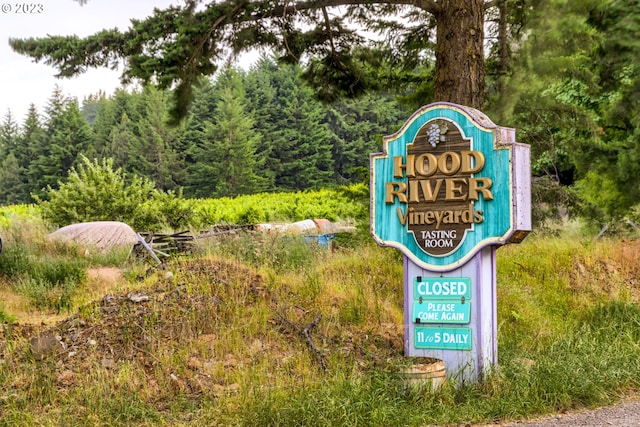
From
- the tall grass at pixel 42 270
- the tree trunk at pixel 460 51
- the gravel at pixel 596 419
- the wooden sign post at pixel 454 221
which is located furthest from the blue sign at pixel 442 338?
the tall grass at pixel 42 270

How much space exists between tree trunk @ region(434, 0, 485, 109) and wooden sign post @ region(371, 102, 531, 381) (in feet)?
6.74

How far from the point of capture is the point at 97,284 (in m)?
11.7

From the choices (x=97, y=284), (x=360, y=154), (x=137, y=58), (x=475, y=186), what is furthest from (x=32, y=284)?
(x=360, y=154)

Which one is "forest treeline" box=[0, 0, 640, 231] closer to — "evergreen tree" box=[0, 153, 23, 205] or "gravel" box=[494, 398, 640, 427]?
"evergreen tree" box=[0, 153, 23, 205]

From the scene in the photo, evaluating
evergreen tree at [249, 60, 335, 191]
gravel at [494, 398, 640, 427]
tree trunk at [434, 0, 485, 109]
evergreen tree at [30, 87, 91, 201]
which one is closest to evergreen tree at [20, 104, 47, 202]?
evergreen tree at [30, 87, 91, 201]

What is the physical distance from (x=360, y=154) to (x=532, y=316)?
47.6 metres

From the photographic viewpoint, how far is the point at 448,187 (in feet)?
22.8

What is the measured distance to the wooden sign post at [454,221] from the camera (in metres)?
6.66

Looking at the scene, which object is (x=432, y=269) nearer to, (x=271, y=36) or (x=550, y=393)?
(x=550, y=393)

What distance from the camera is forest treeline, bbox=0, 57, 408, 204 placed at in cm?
5350

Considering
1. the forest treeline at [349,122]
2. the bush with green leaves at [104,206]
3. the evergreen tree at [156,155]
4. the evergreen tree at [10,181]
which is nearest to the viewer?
the forest treeline at [349,122]

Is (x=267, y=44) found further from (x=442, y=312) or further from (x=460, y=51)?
(x=442, y=312)

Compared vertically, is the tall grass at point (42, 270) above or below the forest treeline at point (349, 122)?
below

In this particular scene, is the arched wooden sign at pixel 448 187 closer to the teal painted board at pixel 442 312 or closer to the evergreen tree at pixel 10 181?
the teal painted board at pixel 442 312
